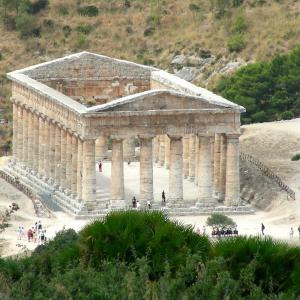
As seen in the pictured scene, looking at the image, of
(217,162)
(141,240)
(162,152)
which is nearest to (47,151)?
(162,152)

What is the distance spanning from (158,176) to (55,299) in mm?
59164

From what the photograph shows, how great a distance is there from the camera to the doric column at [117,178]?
9050 centimetres

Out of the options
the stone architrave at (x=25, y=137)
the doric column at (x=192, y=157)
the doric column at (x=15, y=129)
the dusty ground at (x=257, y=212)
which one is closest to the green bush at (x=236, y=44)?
the dusty ground at (x=257, y=212)

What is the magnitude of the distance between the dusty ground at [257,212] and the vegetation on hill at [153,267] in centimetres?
2838

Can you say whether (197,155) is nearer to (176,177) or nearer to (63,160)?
(176,177)

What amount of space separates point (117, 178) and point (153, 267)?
144 feet

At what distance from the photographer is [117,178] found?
298 feet

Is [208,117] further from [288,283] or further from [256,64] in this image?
[288,283]

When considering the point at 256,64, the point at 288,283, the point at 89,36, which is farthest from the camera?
the point at 89,36

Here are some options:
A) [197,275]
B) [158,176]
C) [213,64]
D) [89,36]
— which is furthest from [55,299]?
[89,36]

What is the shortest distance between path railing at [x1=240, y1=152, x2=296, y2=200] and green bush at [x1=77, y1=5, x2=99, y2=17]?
159ft

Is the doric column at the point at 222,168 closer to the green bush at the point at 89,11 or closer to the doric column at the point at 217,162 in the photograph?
the doric column at the point at 217,162

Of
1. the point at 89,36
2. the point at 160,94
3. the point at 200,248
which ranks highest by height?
the point at 200,248

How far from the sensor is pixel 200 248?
159 feet
